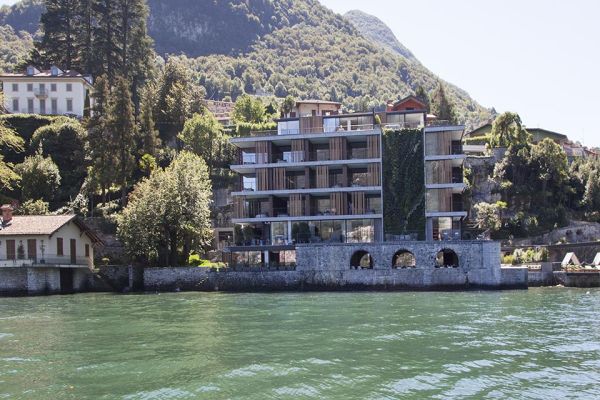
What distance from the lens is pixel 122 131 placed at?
224ft

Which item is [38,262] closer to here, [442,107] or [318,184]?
[318,184]

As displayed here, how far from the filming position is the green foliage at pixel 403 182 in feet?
194

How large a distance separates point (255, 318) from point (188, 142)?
153ft

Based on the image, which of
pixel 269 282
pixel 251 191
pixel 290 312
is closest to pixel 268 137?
pixel 251 191

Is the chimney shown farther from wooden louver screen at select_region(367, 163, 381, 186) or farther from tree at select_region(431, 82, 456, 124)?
tree at select_region(431, 82, 456, 124)

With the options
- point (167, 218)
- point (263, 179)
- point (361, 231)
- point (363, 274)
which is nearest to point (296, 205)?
point (263, 179)

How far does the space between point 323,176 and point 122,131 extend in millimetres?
21327

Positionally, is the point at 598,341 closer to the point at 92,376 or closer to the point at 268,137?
the point at 92,376

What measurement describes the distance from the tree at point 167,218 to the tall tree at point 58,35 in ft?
135

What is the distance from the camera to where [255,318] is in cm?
3425

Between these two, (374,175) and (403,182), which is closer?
(403,182)

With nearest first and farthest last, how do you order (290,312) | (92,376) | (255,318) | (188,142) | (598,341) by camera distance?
(92,376) < (598,341) < (255,318) < (290,312) < (188,142)

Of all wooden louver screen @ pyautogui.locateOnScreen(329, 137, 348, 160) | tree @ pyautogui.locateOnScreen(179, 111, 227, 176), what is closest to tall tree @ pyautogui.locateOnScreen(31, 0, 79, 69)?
tree @ pyautogui.locateOnScreen(179, 111, 227, 176)

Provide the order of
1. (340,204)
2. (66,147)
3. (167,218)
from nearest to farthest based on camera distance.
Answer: (167,218) → (340,204) → (66,147)
